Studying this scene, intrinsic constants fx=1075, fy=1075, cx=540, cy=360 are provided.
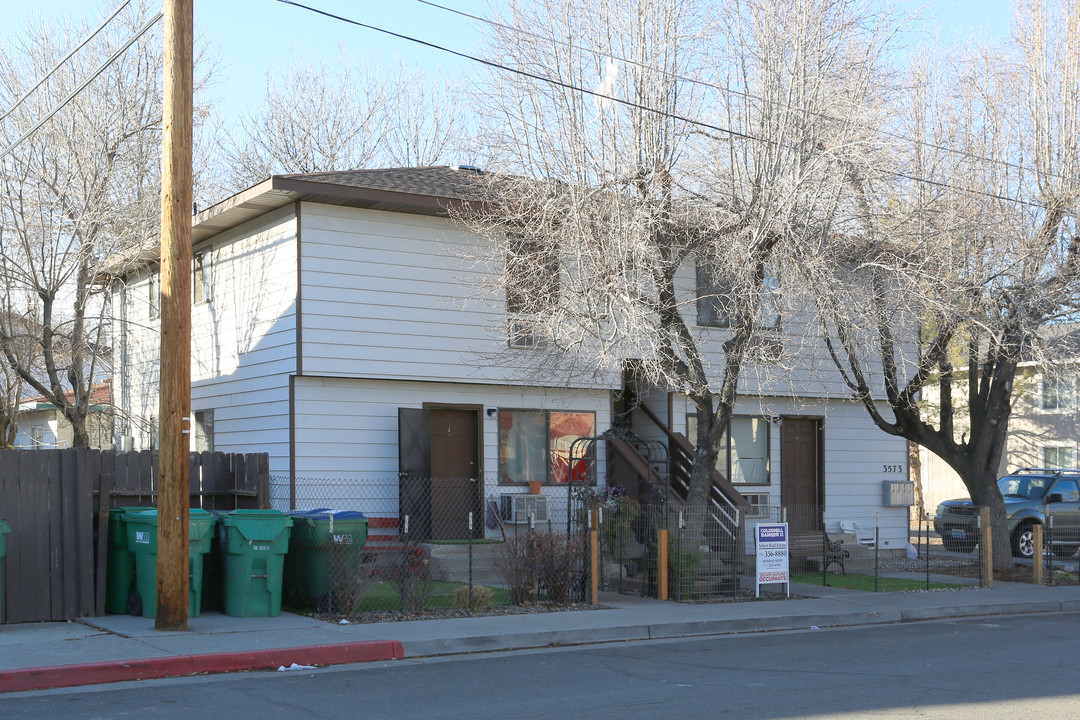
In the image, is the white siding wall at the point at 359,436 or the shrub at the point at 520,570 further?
the white siding wall at the point at 359,436

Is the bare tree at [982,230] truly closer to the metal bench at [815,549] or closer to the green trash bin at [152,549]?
the metal bench at [815,549]

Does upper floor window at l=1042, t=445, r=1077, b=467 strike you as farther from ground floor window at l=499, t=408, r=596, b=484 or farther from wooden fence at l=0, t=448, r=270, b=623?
wooden fence at l=0, t=448, r=270, b=623

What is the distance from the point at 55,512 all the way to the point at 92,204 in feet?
28.5

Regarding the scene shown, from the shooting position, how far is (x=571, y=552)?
1407 centimetres

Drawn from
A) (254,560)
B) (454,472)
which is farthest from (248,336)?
(254,560)

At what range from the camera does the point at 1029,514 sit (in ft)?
76.1

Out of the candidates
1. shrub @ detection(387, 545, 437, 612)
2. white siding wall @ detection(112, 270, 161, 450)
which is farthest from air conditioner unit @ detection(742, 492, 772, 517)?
white siding wall @ detection(112, 270, 161, 450)

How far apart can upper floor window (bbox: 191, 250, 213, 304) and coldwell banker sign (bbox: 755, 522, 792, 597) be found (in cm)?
1099

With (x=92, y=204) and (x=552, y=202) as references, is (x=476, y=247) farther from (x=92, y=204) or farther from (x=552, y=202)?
(x=92, y=204)

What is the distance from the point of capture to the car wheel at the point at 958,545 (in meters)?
20.3

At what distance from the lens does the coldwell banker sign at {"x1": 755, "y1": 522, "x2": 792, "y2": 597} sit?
15.2m

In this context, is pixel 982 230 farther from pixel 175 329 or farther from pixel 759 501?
pixel 175 329

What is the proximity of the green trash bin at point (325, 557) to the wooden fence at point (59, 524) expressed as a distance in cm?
203

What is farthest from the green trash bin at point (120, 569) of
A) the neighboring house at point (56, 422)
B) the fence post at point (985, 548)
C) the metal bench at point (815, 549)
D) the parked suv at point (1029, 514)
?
the parked suv at point (1029, 514)
